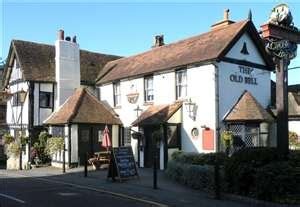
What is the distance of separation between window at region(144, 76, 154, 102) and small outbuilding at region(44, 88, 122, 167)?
277 centimetres

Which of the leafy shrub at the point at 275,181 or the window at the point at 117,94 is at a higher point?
the window at the point at 117,94

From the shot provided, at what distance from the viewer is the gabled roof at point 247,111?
76.8 ft

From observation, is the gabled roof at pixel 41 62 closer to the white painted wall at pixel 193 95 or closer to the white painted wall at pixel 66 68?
the white painted wall at pixel 66 68

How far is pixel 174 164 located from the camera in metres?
19.5

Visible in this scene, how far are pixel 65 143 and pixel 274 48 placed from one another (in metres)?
16.0

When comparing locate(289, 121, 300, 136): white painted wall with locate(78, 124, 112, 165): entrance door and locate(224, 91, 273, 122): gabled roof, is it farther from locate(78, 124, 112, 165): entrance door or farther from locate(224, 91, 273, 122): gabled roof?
locate(78, 124, 112, 165): entrance door

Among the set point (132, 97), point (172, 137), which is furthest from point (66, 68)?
point (172, 137)

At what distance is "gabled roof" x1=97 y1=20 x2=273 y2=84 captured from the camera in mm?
24252

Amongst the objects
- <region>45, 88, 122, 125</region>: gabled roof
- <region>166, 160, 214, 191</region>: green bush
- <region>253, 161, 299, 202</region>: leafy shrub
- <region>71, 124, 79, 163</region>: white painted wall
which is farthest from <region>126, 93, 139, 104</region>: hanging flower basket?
<region>253, 161, 299, 202</region>: leafy shrub

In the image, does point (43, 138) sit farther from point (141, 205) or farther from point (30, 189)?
point (141, 205)

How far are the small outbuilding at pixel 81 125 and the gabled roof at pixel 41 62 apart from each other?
8.14 feet

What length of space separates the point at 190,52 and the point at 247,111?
4.62 m

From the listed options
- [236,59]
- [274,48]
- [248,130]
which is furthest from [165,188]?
[236,59]

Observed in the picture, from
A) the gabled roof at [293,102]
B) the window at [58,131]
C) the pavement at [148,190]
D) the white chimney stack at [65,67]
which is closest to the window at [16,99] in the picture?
the white chimney stack at [65,67]
